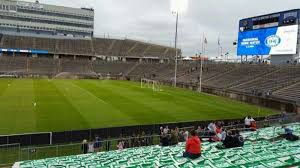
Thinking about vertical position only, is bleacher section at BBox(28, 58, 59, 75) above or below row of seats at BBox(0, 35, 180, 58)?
below

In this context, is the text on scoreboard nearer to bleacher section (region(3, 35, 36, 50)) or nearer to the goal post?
the goal post

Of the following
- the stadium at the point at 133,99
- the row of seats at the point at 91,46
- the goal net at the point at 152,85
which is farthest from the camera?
the row of seats at the point at 91,46

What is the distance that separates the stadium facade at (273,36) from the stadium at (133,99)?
149 millimetres

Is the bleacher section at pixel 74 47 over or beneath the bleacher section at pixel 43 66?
over

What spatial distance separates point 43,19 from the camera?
351 ft

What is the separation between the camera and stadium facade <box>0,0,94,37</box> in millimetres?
100500

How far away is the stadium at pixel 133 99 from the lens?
41.9 ft

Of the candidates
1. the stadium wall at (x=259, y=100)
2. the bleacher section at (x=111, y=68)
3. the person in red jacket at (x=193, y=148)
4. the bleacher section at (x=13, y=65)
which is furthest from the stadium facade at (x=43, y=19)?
the person in red jacket at (x=193, y=148)

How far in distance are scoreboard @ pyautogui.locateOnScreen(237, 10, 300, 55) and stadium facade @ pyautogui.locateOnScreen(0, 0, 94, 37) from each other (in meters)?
72.1

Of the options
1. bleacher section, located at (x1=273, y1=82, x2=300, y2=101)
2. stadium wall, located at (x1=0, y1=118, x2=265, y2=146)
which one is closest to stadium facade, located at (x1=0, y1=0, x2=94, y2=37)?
bleacher section, located at (x1=273, y1=82, x2=300, y2=101)

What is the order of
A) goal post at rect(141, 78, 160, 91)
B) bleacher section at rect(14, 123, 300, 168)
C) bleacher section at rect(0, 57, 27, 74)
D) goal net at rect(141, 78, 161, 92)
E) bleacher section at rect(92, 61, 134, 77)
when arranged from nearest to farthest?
bleacher section at rect(14, 123, 300, 168) → goal net at rect(141, 78, 161, 92) → goal post at rect(141, 78, 160, 91) → bleacher section at rect(0, 57, 27, 74) → bleacher section at rect(92, 61, 134, 77)

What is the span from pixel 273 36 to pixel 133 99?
22112 millimetres

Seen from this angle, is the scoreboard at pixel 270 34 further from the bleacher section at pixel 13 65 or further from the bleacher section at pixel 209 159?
the bleacher section at pixel 13 65

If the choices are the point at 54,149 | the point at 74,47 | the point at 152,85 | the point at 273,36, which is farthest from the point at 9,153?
the point at 74,47
